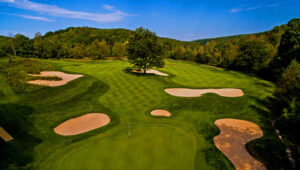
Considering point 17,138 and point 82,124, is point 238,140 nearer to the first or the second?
point 82,124

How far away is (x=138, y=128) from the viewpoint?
44.1 feet

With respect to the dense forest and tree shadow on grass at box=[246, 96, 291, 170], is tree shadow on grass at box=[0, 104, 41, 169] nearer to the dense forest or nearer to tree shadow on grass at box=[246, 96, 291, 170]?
tree shadow on grass at box=[246, 96, 291, 170]

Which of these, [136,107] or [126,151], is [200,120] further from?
[126,151]

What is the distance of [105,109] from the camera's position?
1741 centimetres

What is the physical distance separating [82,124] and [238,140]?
48.1 feet

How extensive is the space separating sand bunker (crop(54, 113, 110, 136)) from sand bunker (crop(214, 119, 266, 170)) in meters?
11.1

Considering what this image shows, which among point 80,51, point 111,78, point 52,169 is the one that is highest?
point 80,51

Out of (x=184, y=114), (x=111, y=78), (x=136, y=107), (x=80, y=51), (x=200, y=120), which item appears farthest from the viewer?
(x=80, y=51)

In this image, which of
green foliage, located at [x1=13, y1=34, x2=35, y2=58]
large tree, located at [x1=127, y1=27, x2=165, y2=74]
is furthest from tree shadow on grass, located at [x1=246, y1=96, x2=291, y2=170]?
green foliage, located at [x1=13, y1=34, x2=35, y2=58]

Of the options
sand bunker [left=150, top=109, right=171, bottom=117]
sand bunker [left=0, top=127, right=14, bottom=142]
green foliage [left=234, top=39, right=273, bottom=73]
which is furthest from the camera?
green foliage [left=234, top=39, right=273, bottom=73]

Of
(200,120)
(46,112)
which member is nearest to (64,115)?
(46,112)

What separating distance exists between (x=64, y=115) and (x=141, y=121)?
8630mm

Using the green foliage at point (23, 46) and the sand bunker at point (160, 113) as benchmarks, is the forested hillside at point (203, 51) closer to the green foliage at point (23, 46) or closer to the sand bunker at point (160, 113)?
the green foliage at point (23, 46)

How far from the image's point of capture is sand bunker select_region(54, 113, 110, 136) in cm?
1305
